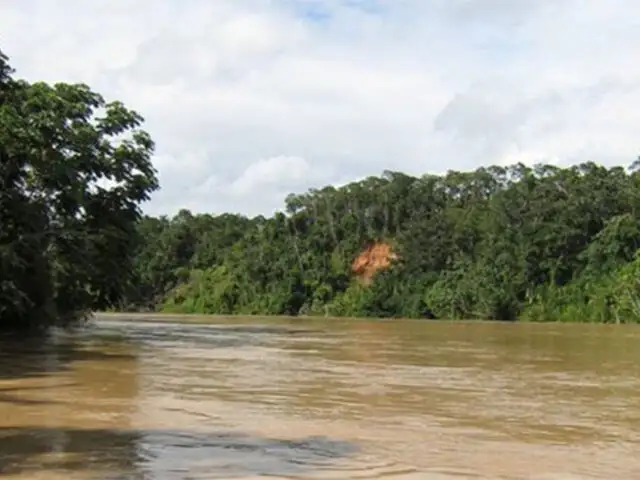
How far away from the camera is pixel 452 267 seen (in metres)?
65.9

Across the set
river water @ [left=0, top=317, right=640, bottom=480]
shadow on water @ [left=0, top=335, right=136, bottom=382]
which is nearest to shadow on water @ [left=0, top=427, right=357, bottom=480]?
river water @ [left=0, top=317, right=640, bottom=480]

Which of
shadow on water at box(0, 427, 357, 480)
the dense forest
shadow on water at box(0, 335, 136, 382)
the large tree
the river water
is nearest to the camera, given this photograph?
shadow on water at box(0, 427, 357, 480)

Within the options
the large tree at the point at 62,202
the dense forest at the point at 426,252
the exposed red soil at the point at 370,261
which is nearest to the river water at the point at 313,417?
the large tree at the point at 62,202

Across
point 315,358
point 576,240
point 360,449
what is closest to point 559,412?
point 360,449

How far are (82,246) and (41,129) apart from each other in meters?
3.50

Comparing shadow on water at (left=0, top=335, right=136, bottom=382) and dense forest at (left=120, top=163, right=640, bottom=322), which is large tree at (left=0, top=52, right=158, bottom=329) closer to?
shadow on water at (left=0, top=335, right=136, bottom=382)

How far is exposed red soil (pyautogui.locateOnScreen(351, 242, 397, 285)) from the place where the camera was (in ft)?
234

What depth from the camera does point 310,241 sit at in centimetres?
7312

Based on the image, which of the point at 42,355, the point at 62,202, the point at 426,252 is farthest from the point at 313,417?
the point at 426,252

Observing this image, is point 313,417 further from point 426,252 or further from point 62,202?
point 426,252

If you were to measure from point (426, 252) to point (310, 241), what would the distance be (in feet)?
34.0

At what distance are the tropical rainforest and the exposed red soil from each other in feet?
0.36

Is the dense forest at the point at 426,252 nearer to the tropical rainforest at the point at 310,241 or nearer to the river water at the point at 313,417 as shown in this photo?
the tropical rainforest at the point at 310,241

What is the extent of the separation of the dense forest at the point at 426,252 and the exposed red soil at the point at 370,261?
10 centimetres
